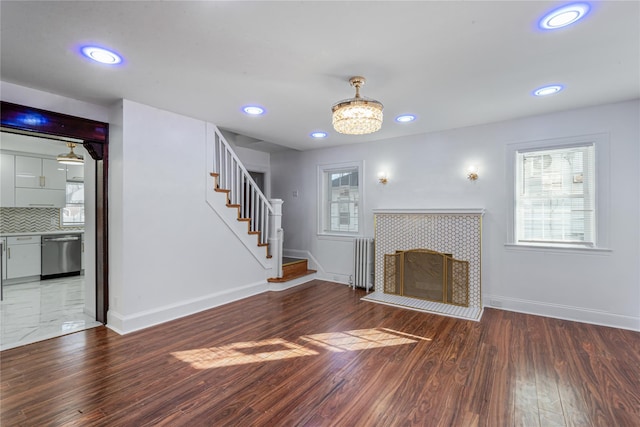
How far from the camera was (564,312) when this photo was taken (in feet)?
11.7

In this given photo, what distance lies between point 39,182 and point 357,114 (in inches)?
267

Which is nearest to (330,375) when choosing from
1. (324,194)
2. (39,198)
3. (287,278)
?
(287,278)

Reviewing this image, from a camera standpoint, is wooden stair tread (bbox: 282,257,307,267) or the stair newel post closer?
the stair newel post

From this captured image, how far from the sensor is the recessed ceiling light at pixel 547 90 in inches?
112

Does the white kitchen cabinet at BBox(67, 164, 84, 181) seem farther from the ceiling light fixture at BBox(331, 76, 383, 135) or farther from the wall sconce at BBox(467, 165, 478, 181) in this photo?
the wall sconce at BBox(467, 165, 478, 181)

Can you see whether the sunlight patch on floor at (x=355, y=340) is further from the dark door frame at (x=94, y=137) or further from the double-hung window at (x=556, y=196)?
the dark door frame at (x=94, y=137)

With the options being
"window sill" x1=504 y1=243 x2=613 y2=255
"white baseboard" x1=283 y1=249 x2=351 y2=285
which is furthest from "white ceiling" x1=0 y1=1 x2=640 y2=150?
"white baseboard" x1=283 y1=249 x2=351 y2=285

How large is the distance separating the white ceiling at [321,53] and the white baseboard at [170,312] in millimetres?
2379

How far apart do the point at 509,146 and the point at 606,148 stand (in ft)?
3.13

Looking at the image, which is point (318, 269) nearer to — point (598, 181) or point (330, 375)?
point (330, 375)

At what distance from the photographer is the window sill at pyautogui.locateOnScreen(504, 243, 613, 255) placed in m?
3.38

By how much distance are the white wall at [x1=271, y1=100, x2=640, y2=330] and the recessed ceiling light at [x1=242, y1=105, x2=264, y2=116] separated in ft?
7.23

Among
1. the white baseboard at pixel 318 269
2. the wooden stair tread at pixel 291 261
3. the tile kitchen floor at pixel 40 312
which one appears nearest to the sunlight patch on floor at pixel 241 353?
the tile kitchen floor at pixel 40 312

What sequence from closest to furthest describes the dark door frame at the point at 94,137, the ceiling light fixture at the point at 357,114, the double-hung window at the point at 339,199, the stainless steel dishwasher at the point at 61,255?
the ceiling light fixture at the point at 357,114, the dark door frame at the point at 94,137, the double-hung window at the point at 339,199, the stainless steel dishwasher at the point at 61,255
